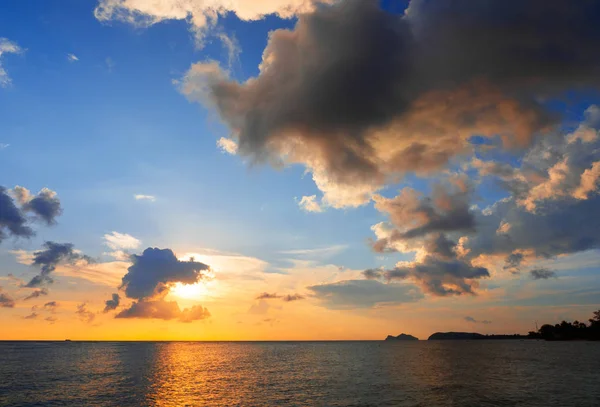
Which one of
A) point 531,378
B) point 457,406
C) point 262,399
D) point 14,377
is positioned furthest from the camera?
point 14,377

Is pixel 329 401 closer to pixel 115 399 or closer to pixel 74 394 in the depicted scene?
pixel 115 399

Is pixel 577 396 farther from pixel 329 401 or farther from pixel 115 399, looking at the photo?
pixel 115 399

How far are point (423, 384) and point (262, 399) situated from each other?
114 feet

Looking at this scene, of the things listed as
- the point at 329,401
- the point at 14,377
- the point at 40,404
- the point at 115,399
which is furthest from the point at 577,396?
the point at 14,377

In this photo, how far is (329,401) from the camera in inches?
2314

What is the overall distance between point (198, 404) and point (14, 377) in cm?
6405

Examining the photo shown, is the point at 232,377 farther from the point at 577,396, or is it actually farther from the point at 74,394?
the point at 577,396

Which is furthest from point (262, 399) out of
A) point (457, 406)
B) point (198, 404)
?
point (457, 406)

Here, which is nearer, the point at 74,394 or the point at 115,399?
the point at 115,399

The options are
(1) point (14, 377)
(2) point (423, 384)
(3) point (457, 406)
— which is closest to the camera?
(3) point (457, 406)

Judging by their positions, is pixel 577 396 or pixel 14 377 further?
pixel 14 377

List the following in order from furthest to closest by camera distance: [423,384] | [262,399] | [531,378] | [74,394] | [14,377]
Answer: [14,377], [531,378], [423,384], [74,394], [262,399]

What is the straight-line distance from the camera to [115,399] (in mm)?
63344

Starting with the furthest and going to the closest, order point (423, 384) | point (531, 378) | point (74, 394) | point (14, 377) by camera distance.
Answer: point (14, 377)
point (531, 378)
point (423, 384)
point (74, 394)
